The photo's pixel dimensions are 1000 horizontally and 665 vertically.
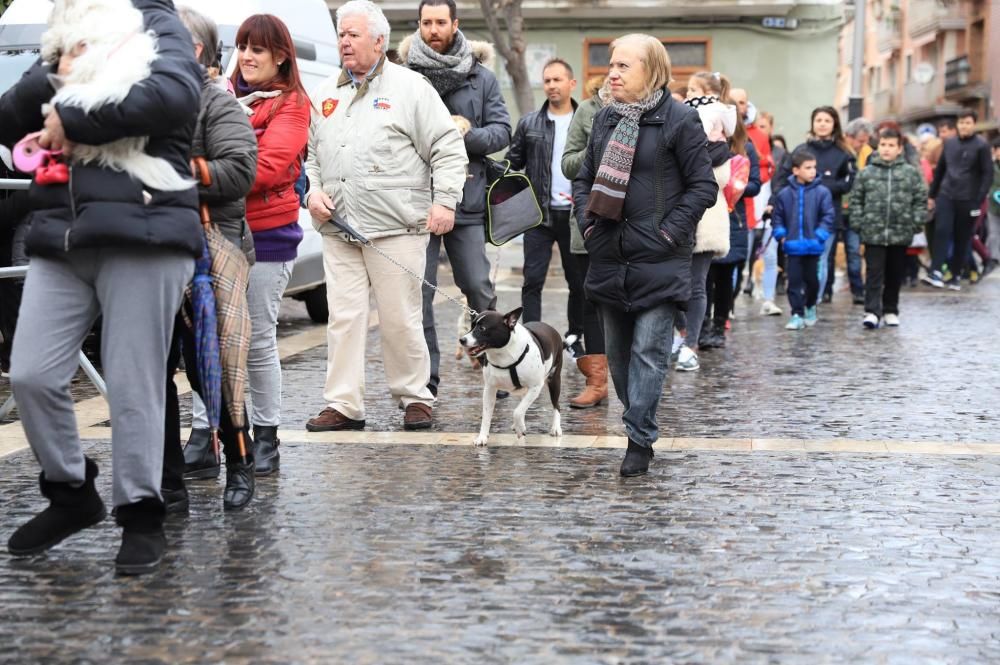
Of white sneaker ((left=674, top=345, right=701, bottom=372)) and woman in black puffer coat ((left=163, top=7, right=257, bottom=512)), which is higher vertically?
woman in black puffer coat ((left=163, top=7, right=257, bottom=512))

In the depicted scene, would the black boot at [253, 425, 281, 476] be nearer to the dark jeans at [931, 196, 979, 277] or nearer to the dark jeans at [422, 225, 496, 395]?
the dark jeans at [422, 225, 496, 395]

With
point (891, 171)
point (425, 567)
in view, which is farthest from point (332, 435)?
point (891, 171)

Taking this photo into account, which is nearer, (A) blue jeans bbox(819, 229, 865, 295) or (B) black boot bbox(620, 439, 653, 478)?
(B) black boot bbox(620, 439, 653, 478)

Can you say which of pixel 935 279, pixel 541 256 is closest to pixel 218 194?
pixel 541 256

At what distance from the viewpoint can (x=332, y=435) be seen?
22.7 feet

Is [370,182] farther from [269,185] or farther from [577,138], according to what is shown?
[577,138]

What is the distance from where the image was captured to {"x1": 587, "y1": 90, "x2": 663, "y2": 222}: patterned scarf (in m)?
6.04

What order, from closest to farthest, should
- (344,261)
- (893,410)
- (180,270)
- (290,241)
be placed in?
(180,270) → (290,241) → (344,261) → (893,410)

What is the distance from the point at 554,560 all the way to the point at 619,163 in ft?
6.65

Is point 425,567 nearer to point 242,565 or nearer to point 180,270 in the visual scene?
point 242,565

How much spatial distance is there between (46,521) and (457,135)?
301cm

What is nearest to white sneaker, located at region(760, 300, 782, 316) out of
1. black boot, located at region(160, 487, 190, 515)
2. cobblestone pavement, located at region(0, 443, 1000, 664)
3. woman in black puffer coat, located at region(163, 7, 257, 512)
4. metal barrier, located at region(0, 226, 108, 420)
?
cobblestone pavement, located at region(0, 443, 1000, 664)

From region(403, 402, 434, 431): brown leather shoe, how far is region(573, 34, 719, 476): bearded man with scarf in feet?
4.40

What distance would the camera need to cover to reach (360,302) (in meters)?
6.95
